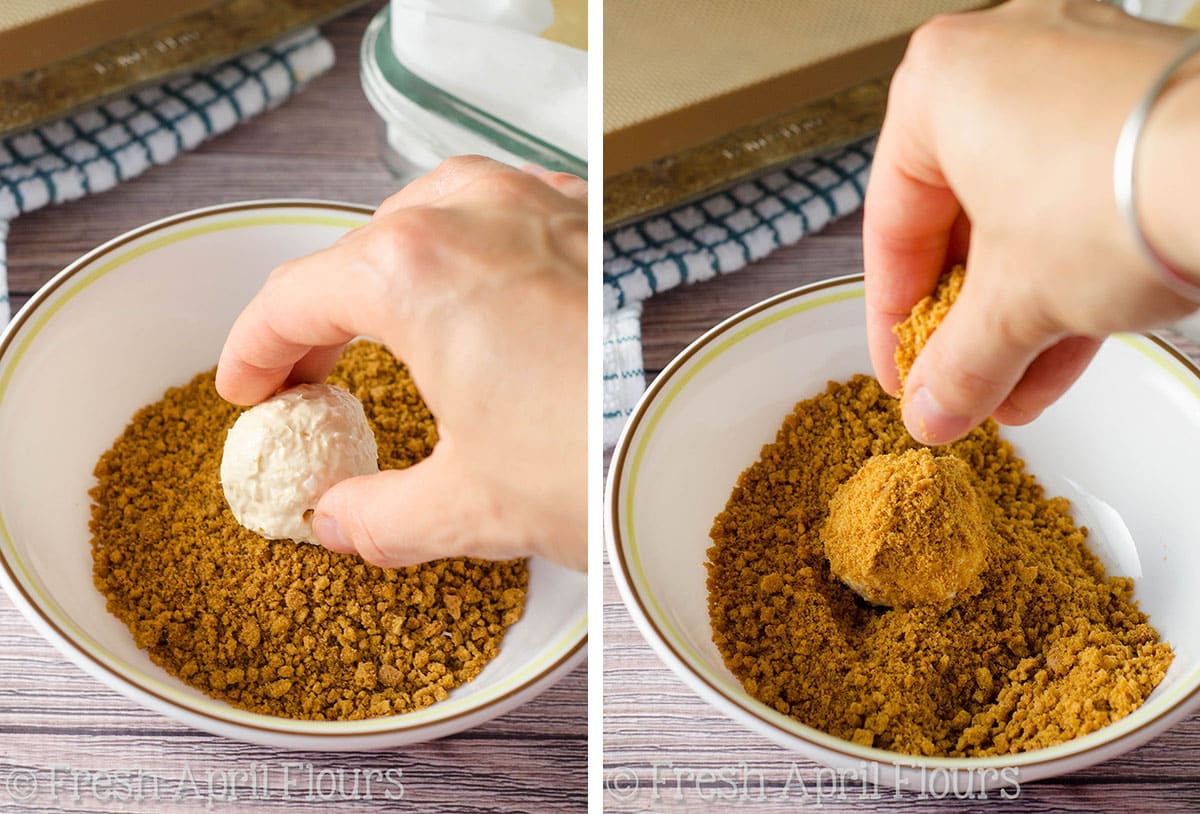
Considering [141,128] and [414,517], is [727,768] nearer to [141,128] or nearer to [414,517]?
[414,517]

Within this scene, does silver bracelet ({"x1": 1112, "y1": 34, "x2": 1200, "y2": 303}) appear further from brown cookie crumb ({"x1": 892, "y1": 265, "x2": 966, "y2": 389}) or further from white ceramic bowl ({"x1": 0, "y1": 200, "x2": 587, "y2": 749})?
white ceramic bowl ({"x1": 0, "y1": 200, "x2": 587, "y2": 749})

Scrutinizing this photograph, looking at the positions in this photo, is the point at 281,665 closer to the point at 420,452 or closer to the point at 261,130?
the point at 420,452

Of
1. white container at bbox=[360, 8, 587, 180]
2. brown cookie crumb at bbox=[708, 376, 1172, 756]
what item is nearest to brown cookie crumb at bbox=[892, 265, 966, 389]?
brown cookie crumb at bbox=[708, 376, 1172, 756]

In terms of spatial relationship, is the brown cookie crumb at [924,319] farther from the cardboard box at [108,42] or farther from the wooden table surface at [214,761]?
the cardboard box at [108,42]

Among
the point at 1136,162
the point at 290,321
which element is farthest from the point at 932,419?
the point at 290,321

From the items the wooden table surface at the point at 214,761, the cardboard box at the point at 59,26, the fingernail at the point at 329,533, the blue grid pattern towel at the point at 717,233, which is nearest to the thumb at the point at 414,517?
the fingernail at the point at 329,533
